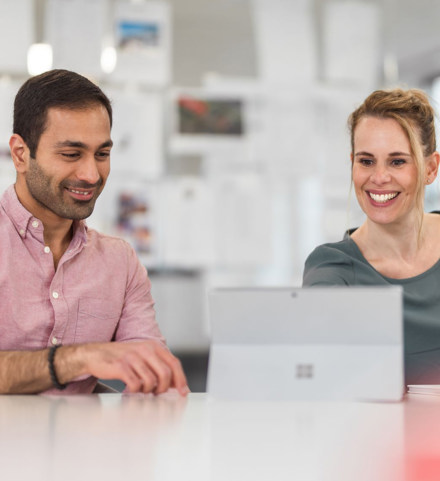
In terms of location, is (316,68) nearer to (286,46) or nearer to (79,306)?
(286,46)

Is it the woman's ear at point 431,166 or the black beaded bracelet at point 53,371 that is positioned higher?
the woman's ear at point 431,166

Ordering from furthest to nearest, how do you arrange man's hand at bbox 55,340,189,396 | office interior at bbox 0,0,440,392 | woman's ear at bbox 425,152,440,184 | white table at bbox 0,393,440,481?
office interior at bbox 0,0,440,392, woman's ear at bbox 425,152,440,184, man's hand at bbox 55,340,189,396, white table at bbox 0,393,440,481

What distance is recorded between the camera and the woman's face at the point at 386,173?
68.7 inches

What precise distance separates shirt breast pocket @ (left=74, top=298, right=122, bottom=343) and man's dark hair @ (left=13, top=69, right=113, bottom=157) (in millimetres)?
348

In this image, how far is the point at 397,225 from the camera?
1.79 metres

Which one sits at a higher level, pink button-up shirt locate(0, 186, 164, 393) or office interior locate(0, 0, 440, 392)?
office interior locate(0, 0, 440, 392)

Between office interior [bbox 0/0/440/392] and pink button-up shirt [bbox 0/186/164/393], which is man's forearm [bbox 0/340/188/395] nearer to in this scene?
pink button-up shirt [bbox 0/186/164/393]

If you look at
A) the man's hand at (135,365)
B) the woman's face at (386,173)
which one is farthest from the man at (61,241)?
the woman's face at (386,173)

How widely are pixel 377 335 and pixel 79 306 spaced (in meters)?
0.70

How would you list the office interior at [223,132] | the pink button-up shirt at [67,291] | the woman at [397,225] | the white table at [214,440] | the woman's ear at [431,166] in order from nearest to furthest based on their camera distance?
1. the white table at [214,440]
2. the pink button-up shirt at [67,291]
3. the woman at [397,225]
4. the woman's ear at [431,166]
5. the office interior at [223,132]

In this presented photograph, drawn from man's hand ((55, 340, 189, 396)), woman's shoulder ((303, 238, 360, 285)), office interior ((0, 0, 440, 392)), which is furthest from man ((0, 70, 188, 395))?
office interior ((0, 0, 440, 392))

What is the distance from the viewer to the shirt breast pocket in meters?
1.52

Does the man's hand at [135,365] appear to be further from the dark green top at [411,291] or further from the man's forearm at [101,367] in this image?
the dark green top at [411,291]

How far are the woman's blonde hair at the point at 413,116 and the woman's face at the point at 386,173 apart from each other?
0.01 metres
